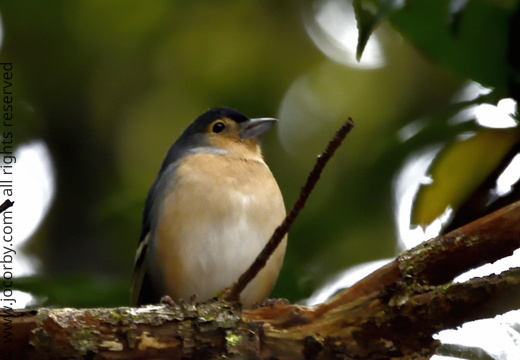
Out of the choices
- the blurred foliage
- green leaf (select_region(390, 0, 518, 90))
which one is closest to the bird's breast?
the blurred foliage

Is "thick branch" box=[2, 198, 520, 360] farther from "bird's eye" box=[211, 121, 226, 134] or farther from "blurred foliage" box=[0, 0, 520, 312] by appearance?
"bird's eye" box=[211, 121, 226, 134]

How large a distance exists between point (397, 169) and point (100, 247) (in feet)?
11.7

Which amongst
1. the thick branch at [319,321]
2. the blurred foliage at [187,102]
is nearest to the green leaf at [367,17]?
the thick branch at [319,321]

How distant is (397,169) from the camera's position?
16.5ft

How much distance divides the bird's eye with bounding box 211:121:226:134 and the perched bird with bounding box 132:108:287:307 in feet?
2.41

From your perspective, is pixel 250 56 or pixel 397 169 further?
pixel 250 56

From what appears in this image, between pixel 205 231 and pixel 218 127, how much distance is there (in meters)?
1.52

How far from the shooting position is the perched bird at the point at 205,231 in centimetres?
554

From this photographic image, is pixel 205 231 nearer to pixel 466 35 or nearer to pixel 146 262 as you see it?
pixel 146 262

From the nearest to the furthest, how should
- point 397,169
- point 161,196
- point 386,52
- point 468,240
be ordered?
point 468,240
point 397,169
point 161,196
point 386,52

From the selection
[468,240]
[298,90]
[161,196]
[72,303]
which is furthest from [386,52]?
[468,240]

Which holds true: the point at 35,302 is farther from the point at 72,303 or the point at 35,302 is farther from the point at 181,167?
the point at 181,167

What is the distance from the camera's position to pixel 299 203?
11.7 ft

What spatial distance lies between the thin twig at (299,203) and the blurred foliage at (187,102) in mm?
2068
